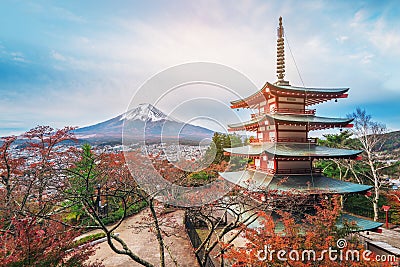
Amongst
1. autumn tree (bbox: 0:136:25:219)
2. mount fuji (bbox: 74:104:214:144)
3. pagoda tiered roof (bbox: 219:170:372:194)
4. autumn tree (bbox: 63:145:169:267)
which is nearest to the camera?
mount fuji (bbox: 74:104:214:144)

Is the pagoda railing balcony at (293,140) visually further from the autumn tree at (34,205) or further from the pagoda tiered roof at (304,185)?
the autumn tree at (34,205)

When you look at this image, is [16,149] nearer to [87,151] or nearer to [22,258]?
[22,258]

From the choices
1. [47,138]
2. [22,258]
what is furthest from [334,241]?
[47,138]

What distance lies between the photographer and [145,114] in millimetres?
4395

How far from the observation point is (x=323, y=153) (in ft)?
28.8

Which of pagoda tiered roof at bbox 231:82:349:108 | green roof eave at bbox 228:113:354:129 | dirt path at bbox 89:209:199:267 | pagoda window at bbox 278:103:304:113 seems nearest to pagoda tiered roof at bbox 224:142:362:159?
green roof eave at bbox 228:113:354:129

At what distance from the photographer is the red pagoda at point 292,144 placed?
8406 millimetres

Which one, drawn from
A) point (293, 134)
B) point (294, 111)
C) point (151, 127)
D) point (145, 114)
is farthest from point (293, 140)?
point (145, 114)

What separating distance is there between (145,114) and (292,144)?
7300 mm

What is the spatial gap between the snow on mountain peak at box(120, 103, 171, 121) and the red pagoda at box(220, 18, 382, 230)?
4.30m

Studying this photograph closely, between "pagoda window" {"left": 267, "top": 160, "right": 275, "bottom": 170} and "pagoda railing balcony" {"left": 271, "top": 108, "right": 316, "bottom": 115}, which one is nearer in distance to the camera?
"pagoda window" {"left": 267, "top": 160, "right": 275, "bottom": 170}

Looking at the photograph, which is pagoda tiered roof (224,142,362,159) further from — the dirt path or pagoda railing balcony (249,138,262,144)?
the dirt path

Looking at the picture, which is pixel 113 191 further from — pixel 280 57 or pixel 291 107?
pixel 280 57

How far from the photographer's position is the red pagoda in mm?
8406
